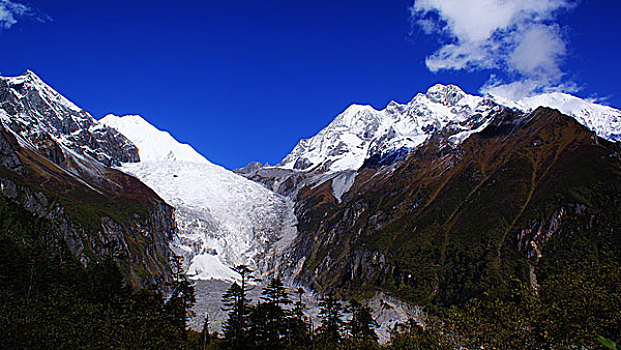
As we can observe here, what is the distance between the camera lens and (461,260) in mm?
173125

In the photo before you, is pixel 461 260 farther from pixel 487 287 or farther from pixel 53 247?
pixel 53 247

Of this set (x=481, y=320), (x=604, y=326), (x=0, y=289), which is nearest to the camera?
(x=604, y=326)

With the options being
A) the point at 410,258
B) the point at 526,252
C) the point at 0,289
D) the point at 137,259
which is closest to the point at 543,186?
the point at 526,252

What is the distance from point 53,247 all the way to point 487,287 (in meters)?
133

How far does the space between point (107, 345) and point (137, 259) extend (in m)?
150

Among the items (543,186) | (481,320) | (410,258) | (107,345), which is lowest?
(107,345)

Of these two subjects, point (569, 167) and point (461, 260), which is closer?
point (461, 260)

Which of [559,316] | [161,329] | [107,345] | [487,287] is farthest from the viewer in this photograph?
[487,287]

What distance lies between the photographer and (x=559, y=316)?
96.6 ft

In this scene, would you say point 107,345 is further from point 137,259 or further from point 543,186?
point 543,186

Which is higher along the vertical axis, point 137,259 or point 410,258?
point 410,258

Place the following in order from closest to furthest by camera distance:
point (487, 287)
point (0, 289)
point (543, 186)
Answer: point (0, 289) < point (487, 287) < point (543, 186)

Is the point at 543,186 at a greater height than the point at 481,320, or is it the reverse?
the point at 543,186

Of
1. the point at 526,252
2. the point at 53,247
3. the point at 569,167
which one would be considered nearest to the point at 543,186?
the point at 569,167
